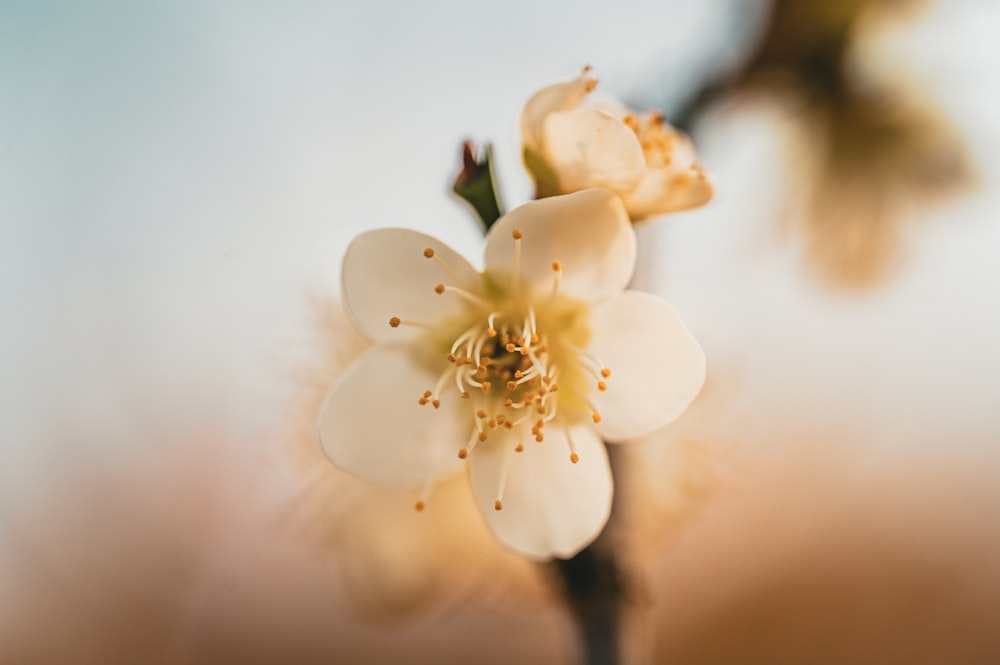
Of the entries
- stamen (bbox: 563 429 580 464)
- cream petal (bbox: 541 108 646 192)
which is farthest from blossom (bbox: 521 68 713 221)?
stamen (bbox: 563 429 580 464)

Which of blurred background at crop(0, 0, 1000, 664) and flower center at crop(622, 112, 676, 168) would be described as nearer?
flower center at crop(622, 112, 676, 168)

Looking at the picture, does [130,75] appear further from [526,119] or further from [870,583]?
[870,583]

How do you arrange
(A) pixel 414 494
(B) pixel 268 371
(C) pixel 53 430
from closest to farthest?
(A) pixel 414 494, (B) pixel 268 371, (C) pixel 53 430

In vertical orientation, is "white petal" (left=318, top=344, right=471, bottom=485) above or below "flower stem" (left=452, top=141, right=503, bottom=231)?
below

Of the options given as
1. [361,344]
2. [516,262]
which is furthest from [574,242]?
[361,344]

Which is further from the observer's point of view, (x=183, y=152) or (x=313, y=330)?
(x=183, y=152)

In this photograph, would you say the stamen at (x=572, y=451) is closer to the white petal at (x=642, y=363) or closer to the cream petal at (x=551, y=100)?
the white petal at (x=642, y=363)

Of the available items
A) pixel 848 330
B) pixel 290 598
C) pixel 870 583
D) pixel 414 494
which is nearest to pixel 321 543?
pixel 414 494

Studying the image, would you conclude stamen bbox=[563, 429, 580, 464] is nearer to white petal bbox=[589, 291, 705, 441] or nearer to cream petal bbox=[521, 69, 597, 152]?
white petal bbox=[589, 291, 705, 441]
